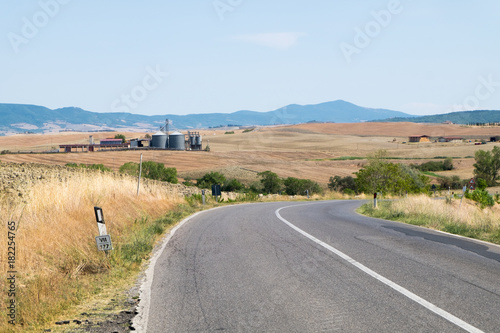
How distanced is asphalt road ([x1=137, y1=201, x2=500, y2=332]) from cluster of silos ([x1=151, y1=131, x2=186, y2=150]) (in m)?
106

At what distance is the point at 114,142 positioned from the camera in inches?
5241

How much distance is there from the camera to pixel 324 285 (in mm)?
6883

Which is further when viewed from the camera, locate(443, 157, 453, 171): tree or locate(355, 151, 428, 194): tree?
locate(443, 157, 453, 171): tree

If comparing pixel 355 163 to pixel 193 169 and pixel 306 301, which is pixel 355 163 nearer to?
pixel 193 169

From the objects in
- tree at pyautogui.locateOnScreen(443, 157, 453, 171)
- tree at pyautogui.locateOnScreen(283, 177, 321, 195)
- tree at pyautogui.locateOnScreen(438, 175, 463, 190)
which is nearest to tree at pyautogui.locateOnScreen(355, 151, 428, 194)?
tree at pyautogui.locateOnScreen(283, 177, 321, 195)

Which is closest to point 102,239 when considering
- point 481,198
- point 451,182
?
point 481,198

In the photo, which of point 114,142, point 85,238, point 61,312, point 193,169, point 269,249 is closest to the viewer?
point 61,312

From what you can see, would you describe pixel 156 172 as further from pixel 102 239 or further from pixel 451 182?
pixel 102 239

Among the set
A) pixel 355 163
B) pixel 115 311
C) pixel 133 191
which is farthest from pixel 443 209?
pixel 355 163

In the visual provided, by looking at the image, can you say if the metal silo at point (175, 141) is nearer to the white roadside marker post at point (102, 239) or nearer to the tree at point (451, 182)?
the tree at point (451, 182)

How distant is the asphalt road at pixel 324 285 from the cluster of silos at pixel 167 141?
106 m

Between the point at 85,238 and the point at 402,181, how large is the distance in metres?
46.9

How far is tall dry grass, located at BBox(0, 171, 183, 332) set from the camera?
6223mm

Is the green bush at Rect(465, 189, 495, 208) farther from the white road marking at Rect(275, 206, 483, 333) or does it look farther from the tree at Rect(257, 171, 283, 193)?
the tree at Rect(257, 171, 283, 193)
